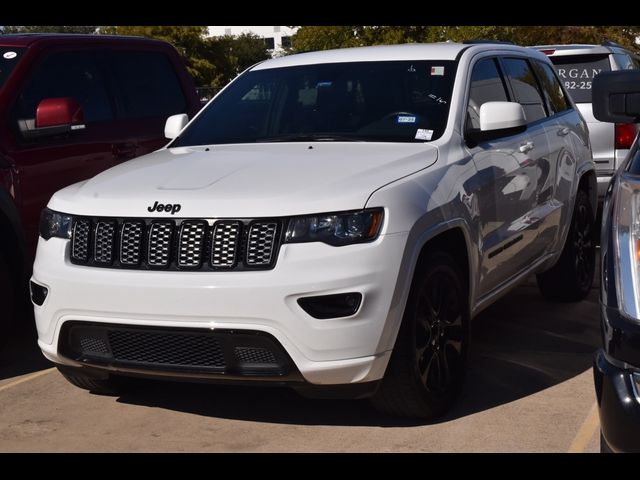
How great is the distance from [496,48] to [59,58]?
112 inches

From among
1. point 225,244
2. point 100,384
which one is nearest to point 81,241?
point 225,244

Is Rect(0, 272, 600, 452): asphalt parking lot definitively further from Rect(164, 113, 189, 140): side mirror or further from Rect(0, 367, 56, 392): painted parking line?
Rect(164, 113, 189, 140): side mirror

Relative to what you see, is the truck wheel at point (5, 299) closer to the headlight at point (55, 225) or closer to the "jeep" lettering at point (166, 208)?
the headlight at point (55, 225)

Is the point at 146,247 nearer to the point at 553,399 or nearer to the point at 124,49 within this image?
the point at 553,399

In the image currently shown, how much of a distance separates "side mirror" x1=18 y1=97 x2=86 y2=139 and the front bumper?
229 centimetres

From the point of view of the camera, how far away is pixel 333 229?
4363 millimetres

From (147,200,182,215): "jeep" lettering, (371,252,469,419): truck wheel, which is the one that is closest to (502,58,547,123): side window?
(371,252,469,419): truck wheel

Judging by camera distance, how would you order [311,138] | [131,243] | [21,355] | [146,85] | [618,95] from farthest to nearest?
[146,85] → [21,355] → [311,138] → [131,243] → [618,95]

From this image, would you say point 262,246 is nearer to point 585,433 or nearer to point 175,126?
point 585,433

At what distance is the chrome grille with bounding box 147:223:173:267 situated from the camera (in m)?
4.52

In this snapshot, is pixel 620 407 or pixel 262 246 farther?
pixel 262 246

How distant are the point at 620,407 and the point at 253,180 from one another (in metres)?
2.07

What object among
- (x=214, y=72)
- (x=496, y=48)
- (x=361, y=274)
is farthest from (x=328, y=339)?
(x=214, y=72)

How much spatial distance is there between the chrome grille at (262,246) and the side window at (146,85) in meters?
3.33
